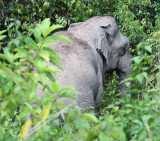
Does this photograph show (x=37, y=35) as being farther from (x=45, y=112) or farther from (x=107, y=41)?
(x=107, y=41)

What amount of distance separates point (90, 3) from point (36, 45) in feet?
15.4

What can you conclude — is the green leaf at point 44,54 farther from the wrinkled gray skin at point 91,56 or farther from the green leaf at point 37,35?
the wrinkled gray skin at point 91,56

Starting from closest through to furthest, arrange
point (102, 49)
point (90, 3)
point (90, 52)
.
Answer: point (90, 52)
point (102, 49)
point (90, 3)

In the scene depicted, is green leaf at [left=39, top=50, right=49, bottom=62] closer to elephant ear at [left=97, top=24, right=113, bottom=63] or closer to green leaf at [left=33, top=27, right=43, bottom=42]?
green leaf at [left=33, top=27, right=43, bottom=42]

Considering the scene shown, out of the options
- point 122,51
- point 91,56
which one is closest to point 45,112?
point 91,56

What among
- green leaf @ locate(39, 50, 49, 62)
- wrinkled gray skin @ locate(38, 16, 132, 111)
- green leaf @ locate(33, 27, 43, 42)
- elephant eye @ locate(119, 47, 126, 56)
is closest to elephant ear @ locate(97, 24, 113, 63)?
wrinkled gray skin @ locate(38, 16, 132, 111)

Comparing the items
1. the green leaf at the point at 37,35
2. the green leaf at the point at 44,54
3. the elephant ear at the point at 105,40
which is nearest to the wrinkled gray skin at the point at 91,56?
the elephant ear at the point at 105,40

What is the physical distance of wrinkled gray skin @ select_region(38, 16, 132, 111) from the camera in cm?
424

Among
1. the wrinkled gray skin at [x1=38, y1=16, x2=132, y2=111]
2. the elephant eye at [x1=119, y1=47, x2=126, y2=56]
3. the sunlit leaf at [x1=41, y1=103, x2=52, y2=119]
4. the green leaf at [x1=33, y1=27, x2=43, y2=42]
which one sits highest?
the green leaf at [x1=33, y1=27, x2=43, y2=42]

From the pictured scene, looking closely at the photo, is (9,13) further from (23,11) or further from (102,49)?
(102,49)

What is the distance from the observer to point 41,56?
2453 mm

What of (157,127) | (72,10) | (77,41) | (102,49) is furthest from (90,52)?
(157,127)

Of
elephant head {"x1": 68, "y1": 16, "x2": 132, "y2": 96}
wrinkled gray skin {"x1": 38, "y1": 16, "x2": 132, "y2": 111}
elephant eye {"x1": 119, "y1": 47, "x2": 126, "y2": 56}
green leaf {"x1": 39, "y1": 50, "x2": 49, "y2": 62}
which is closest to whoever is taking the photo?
green leaf {"x1": 39, "y1": 50, "x2": 49, "y2": 62}

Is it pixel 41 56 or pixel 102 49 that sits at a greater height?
pixel 41 56
